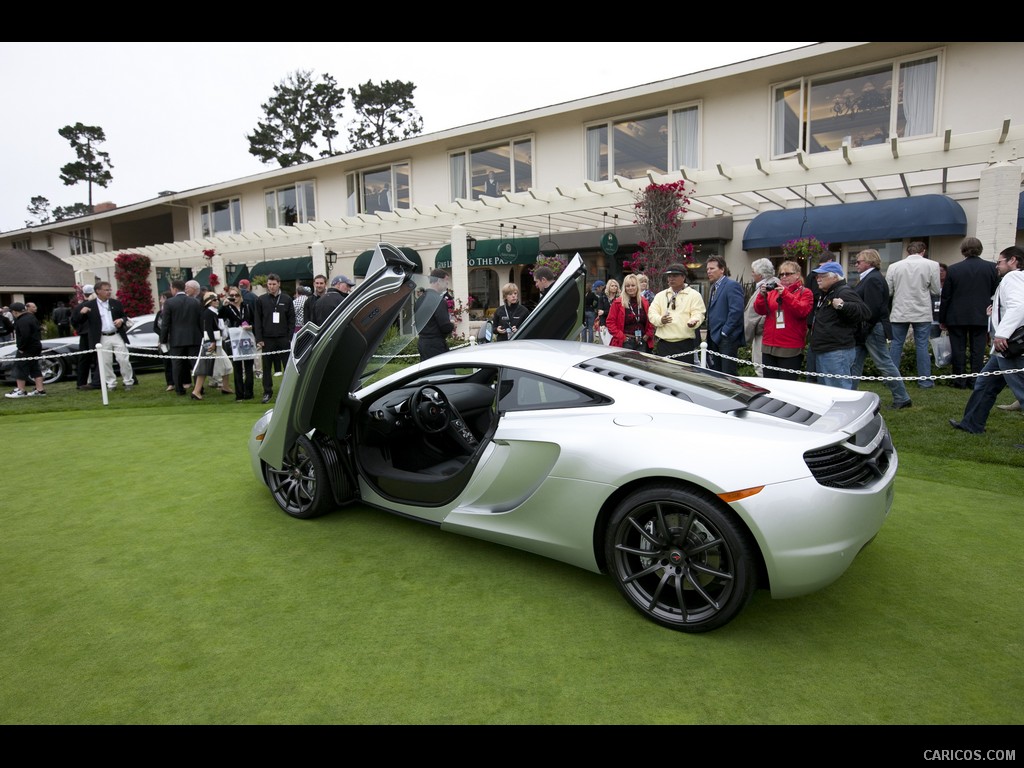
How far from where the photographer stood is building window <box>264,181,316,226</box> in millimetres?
21812

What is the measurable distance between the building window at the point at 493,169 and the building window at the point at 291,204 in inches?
256

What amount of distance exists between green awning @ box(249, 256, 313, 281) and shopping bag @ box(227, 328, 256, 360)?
11.3 metres

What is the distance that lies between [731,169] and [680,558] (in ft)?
31.7

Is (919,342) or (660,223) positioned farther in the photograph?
(660,223)

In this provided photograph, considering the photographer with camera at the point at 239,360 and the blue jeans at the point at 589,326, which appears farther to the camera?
the blue jeans at the point at 589,326

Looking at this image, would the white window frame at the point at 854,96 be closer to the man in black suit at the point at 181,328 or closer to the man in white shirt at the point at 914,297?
the man in white shirt at the point at 914,297

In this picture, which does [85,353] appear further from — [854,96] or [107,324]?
[854,96]

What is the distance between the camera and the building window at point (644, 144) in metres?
14.5

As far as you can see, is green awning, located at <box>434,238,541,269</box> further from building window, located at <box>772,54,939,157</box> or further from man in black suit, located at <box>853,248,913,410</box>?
man in black suit, located at <box>853,248,913,410</box>

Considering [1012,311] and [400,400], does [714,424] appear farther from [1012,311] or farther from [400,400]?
[1012,311]

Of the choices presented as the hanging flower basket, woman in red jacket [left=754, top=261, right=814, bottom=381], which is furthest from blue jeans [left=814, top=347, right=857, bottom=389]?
the hanging flower basket

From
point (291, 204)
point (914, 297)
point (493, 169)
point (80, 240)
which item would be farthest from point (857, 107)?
point (80, 240)

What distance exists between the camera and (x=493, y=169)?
693 inches

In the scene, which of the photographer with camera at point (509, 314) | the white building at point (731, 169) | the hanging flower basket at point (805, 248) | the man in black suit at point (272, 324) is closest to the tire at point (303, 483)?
the photographer with camera at point (509, 314)
